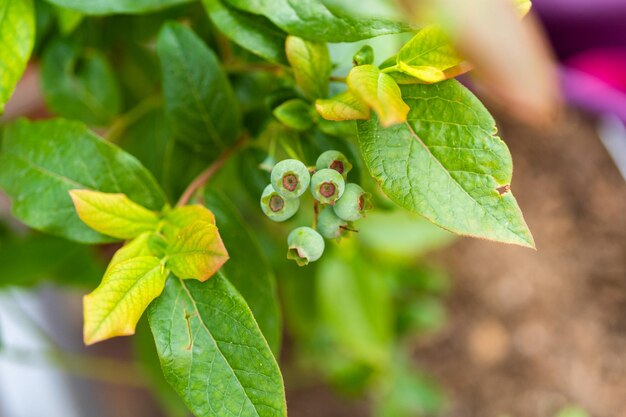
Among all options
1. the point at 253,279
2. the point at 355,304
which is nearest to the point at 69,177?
the point at 253,279

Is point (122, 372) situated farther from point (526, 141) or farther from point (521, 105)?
point (521, 105)

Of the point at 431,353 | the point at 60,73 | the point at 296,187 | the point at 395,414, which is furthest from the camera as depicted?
the point at 431,353

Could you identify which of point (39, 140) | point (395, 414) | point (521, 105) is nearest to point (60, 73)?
point (39, 140)

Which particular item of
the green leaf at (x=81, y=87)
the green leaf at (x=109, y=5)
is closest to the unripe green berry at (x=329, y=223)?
the green leaf at (x=109, y=5)

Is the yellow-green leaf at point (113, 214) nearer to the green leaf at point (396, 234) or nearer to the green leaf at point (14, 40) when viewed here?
the green leaf at point (14, 40)

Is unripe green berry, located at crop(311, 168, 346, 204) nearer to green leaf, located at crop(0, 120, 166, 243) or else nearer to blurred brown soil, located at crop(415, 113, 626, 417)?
green leaf, located at crop(0, 120, 166, 243)

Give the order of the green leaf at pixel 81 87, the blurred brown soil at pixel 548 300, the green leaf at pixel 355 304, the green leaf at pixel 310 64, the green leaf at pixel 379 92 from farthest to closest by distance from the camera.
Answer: the blurred brown soil at pixel 548 300 → the green leaf at pixel 355 304 → the green leaf at pixel 81 87 → the green leaf at pixel 310 64 → the green leaf at pixel 379 92
